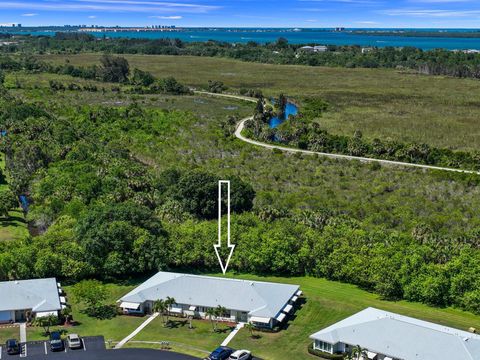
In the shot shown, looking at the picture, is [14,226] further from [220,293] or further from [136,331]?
[220,293]

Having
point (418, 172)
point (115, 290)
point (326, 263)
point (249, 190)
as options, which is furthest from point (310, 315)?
point (418, 172)

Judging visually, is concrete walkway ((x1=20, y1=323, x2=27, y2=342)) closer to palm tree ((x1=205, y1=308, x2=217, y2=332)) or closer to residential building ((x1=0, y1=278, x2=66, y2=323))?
residential building ((x1=0, y1=278, x2=66, y2=323))

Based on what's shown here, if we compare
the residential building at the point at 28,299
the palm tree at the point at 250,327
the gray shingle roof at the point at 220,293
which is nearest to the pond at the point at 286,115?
the gray shingle roof at the point at 220,293

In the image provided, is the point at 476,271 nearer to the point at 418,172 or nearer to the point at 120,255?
the point at 120,255

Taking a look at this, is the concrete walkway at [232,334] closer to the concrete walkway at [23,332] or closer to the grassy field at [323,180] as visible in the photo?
the concrete walkway at [23,332]

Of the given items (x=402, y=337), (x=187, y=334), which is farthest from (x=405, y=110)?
(x=187, y=334)

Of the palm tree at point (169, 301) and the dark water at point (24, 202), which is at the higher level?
the palm tree at point (169, 301)
